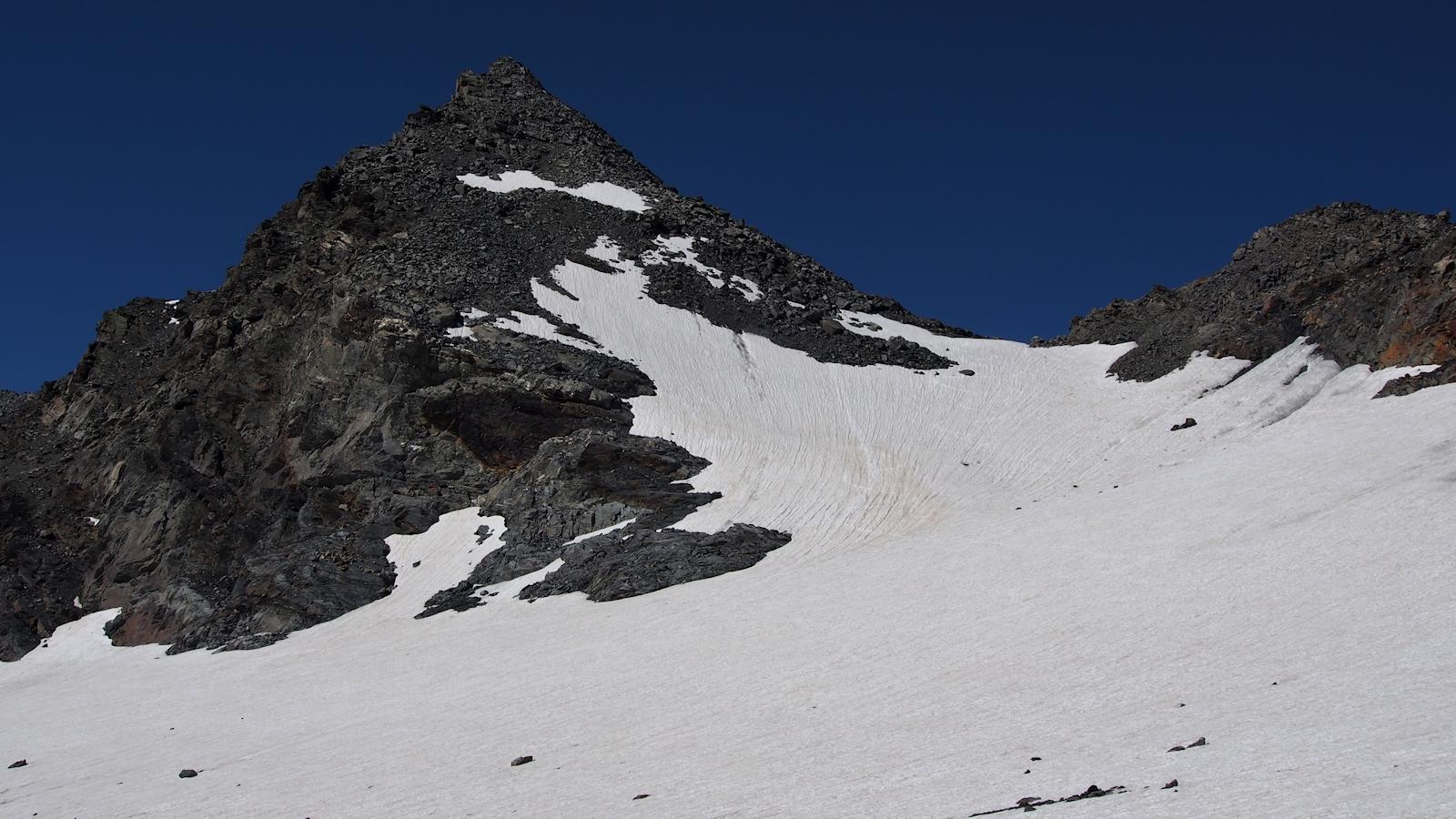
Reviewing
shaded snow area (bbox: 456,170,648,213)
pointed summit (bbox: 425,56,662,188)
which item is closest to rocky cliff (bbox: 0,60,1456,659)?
shaded snow area (bbox: 456,170,648,213)

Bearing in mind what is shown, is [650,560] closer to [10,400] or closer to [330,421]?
[330,421]

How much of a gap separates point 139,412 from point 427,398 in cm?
1343

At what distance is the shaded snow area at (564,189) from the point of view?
57125mm

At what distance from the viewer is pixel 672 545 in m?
31.6

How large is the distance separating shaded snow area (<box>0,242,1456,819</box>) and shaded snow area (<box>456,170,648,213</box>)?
1774 centimetres

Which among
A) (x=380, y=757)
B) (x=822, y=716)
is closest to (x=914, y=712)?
(x=822, y=716)

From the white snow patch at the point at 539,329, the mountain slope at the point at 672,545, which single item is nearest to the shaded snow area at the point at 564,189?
the mountain slope at the point at 672,545

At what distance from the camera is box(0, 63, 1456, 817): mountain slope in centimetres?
1531

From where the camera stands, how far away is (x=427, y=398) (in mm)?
39500

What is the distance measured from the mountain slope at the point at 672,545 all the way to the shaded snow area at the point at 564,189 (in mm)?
314

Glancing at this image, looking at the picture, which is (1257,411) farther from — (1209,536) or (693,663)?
(693,663)

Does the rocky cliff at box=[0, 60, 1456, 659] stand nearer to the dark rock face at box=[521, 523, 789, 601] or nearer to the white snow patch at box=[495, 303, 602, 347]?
the dark rock face at box=[521, 523, 789, 601]

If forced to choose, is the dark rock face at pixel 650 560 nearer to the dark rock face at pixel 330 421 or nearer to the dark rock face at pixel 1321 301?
the dark rock face at pixel 330 421

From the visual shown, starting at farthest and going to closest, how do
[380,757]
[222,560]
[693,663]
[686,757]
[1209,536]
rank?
[222,560] → [1209,536] → [693,663] → [380,757] → [686,757]
